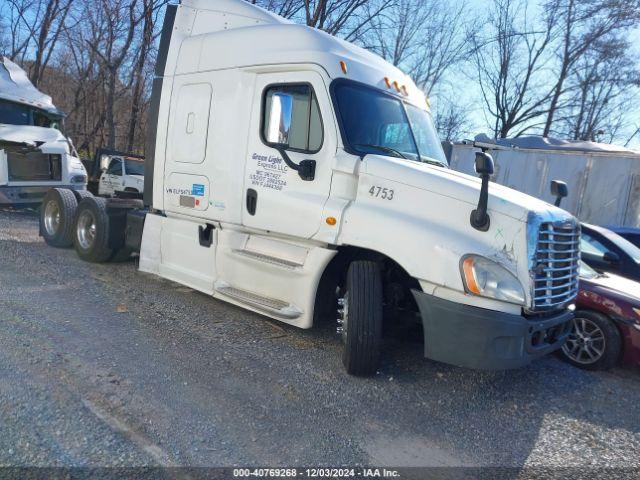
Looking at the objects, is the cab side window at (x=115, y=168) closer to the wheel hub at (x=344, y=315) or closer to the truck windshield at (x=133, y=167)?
the truck windshield at (x=133, y=167)

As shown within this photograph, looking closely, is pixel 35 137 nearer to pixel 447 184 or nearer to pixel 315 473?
pixel 447 184

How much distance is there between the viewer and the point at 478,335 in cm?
362

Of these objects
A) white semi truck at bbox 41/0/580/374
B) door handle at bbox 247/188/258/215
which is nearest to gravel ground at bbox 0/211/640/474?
white semi truck at bbox 41/0/580/374

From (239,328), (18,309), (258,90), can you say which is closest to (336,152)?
(258,90)

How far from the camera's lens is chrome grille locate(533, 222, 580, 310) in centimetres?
372

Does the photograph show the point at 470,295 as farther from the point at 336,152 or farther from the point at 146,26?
the point at 146,26

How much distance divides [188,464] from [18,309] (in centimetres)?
321

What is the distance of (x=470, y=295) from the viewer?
3668mm

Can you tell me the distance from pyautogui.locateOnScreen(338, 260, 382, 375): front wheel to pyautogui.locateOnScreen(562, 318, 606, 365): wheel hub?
2.61 meters

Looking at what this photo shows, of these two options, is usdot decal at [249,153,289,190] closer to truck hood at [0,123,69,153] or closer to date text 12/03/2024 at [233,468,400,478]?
date text 12/03/2024 at [233,468,400,478]

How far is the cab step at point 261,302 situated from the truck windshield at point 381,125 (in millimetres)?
1579

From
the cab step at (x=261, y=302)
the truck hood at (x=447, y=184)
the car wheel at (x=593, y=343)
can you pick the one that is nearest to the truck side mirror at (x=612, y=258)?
the car wheel at (x=593, y=343)

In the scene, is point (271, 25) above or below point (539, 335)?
above

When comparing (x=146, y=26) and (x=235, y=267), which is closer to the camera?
(x=235, y=267)
